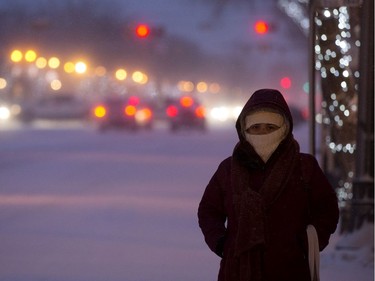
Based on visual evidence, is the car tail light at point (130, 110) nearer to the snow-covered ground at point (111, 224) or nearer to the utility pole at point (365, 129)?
the snow-covered ground at point (111, 224)

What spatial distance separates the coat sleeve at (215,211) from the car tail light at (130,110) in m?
38.8

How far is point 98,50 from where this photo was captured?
281 feet

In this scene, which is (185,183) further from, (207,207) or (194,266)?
(207,207)

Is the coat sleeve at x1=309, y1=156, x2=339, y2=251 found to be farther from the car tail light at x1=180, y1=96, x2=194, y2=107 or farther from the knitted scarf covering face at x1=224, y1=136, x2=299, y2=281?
the car tail light at x1=180, y1=96, x2=194, y2=107

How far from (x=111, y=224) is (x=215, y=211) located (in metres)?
8.11

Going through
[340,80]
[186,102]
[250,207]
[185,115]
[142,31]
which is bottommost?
[185,115]

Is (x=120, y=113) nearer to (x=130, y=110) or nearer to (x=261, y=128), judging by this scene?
(x=130, y=110)

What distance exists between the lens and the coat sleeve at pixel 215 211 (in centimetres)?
567

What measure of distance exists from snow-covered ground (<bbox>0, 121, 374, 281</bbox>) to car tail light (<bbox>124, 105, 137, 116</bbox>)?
53.5 feet

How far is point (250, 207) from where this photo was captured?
5438 mm

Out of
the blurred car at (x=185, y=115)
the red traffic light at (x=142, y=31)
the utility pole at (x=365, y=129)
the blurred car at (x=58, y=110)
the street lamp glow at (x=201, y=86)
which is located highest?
the red traffic light at (x=142, y=31)

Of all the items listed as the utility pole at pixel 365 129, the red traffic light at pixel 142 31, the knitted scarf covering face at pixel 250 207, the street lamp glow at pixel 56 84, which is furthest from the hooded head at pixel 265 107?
the street lamp glow at pixel 56 84

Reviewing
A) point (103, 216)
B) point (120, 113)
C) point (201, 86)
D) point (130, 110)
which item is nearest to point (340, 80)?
point (103, 216)

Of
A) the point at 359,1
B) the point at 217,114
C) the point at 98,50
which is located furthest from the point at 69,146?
the point at 217,114
